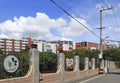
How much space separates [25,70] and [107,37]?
58.2 m

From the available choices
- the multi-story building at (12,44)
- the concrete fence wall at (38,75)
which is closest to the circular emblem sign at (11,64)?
the concrete fence wall at (38,75)

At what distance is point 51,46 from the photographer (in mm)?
170250

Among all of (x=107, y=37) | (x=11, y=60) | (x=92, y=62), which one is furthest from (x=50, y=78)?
(x=107, y=37)

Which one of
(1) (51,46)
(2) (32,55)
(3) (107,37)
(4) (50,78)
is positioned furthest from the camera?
(1) (51,46)

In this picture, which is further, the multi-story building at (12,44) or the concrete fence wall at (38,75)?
the multi-story building at (12,44)

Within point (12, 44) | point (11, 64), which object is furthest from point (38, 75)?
point (12, 44)

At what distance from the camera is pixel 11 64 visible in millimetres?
20578

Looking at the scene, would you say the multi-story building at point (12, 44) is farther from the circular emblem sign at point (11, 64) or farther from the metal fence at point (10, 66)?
the circular emblem sign at point (11, 64)

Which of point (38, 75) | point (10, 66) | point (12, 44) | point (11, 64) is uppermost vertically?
point (12, 44)

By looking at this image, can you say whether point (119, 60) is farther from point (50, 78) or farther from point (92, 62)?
point (50, 78)

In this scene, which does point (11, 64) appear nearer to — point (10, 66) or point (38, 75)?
point (10, 66)

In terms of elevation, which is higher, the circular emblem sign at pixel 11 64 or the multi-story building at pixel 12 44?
the multi-story building at pixel 12 44

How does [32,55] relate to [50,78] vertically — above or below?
above

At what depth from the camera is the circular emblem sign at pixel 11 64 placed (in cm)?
1998
